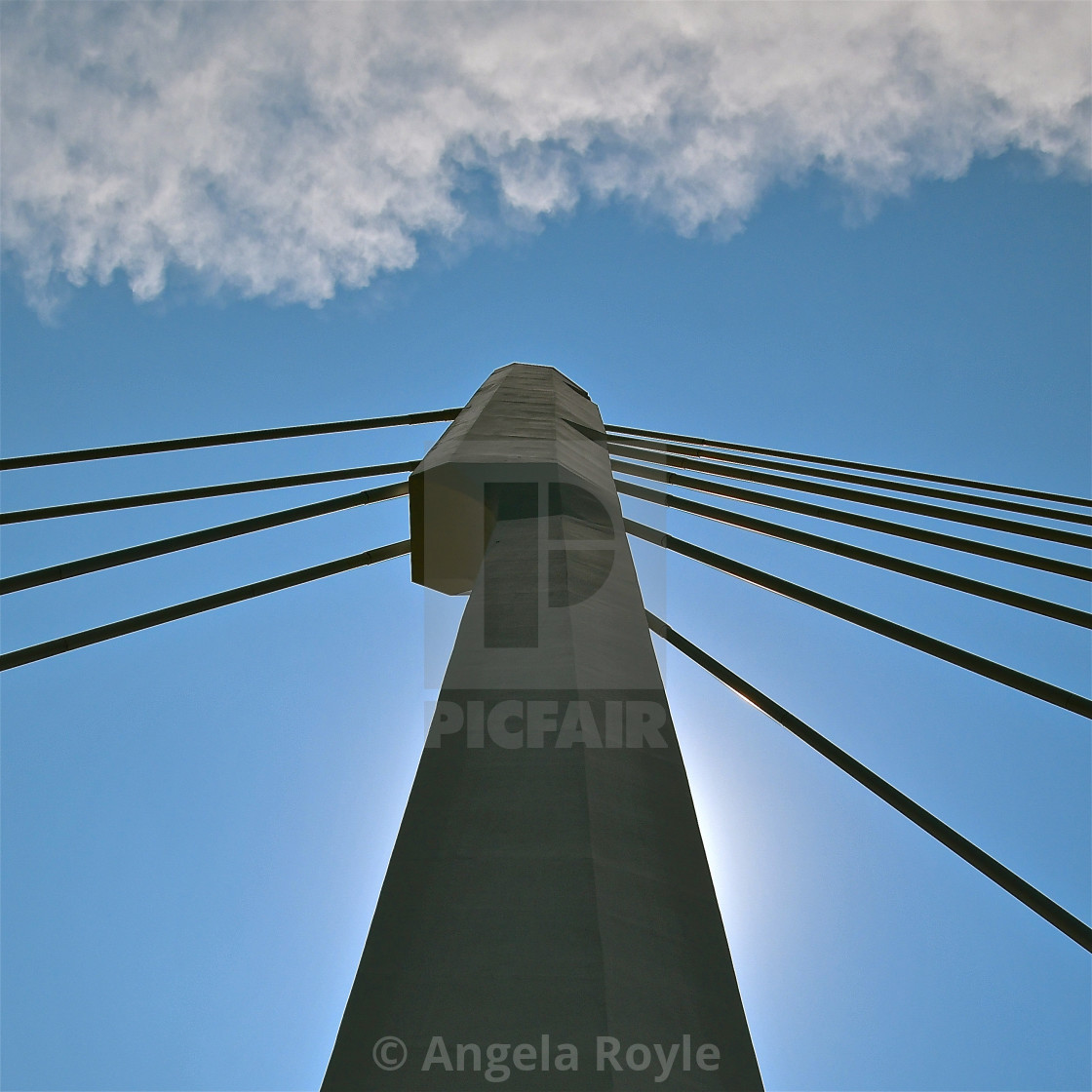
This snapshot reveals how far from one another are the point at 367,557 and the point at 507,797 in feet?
12.1

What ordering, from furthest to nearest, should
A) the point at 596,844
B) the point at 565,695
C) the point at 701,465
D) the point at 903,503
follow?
the point at 701,465, the point at 903,503, the point at 565,695, the point at 596,844

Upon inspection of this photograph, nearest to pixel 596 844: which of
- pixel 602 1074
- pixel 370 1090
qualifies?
pixel 602 1074

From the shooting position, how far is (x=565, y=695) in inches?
136

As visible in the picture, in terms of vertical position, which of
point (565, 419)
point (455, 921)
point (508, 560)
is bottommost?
point (455, 921)

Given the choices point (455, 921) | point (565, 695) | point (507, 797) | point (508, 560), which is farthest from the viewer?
point (508, 560)

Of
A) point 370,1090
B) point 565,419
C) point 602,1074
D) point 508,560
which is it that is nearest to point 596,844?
point 602,1074

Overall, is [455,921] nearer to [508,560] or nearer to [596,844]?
[596,844]

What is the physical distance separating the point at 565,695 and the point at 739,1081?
57.3 inches

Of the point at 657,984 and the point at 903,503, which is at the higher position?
the point at 903,503

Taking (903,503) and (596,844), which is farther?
(903,503)

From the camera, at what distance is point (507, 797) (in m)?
3.02

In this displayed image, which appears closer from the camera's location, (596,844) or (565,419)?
(596,844)

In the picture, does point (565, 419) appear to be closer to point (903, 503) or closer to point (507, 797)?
point (903, 503)

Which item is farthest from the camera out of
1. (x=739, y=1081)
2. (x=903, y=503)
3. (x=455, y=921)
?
(x=903, y=503)
